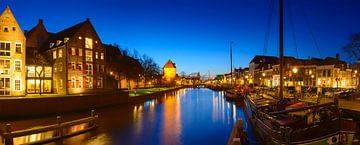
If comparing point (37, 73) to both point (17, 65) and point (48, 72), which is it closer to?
point (48, 72)

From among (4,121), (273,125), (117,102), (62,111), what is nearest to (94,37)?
(117,102)

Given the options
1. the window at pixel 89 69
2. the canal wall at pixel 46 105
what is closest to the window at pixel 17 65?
the canal wall at pixel 46 105

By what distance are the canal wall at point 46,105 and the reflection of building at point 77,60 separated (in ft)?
34.9

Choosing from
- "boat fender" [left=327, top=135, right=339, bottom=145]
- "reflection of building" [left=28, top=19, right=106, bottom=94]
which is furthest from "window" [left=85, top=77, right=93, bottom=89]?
"boat fender" [left=327, top=135, right=339, bottom=145]

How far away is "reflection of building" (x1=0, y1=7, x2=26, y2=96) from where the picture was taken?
36375 millimetres

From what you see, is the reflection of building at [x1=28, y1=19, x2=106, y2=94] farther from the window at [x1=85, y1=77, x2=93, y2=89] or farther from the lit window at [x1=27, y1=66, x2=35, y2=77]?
the lit window at [x1=27, y1=66, x2=35, y2=77]

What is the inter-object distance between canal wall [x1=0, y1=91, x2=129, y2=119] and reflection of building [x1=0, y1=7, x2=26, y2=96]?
1020 centimetres

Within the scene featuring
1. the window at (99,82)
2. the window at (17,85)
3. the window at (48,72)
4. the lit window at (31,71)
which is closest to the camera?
the window at (17,85)

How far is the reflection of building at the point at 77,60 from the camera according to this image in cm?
4566

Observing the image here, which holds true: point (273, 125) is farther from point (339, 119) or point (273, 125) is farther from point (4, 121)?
point (4, 121)

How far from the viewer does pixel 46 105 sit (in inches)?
1185

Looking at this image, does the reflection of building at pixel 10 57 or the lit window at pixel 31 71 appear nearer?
the reflection of building at pixel 10 57

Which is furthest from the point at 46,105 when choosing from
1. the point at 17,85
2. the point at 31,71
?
the point at 31,71

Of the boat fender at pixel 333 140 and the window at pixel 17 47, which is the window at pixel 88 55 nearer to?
the window at pixel 17 47
